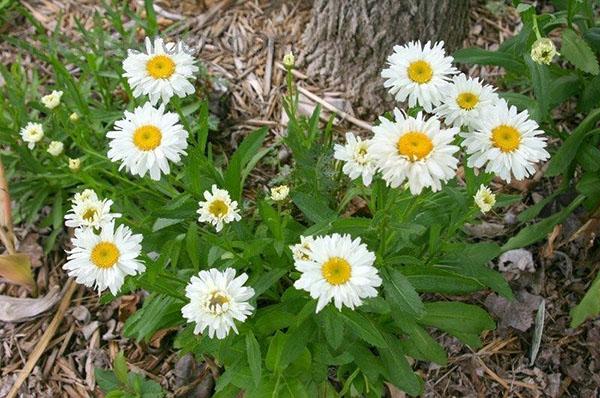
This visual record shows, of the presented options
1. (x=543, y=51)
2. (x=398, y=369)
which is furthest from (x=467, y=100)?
(x=398, y=369)

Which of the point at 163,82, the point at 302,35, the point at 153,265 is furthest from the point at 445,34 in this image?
the point at 153,265

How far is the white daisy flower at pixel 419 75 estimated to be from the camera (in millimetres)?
2217

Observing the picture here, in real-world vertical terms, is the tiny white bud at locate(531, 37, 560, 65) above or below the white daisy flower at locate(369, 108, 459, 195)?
above

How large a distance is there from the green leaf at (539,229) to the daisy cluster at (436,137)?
88 centimetres

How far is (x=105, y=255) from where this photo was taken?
7.12ft

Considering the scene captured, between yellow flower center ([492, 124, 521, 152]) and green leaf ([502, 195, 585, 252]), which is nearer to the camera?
yellow flower center ([492, 124, 521, 152])

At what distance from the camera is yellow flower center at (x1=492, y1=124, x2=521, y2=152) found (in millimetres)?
2152

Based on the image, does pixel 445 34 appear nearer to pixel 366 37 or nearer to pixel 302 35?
pixel 366 37

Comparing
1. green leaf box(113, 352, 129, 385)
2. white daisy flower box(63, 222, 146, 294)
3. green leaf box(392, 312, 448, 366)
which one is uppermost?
white daisy flower box(63, 222, 146, 294)

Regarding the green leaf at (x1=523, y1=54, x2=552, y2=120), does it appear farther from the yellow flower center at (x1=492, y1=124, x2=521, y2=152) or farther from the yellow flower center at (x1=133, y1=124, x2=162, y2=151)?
the yellow flower center at (x1=133, y1=124, x2=162, y2=151)

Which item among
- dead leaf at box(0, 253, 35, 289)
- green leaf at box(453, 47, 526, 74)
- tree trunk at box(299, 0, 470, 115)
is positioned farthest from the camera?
tree trunk at box(299, 0, 470, 115)

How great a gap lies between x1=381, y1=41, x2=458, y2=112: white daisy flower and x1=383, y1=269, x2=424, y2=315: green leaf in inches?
22.1

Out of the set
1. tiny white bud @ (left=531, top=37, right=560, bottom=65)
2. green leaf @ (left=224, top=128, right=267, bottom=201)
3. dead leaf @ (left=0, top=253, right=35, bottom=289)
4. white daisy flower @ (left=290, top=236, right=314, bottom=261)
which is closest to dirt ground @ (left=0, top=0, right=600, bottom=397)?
dead leaf @ (left=0, top=253, right=35, bottom=289)

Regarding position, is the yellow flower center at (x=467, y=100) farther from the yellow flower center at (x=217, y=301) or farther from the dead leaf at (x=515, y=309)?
the dead leaf at (x=515, y=309)
